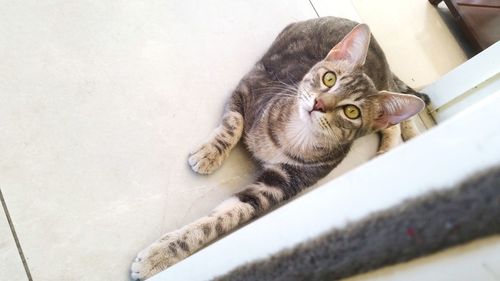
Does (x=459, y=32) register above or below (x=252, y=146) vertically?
below

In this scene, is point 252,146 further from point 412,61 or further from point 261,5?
point 412,61

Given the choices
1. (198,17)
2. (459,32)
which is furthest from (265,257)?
(459,32)

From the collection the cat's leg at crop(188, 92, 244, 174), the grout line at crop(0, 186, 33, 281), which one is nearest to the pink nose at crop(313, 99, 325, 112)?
the cat's leg at crop(188, 92, 244, 174)

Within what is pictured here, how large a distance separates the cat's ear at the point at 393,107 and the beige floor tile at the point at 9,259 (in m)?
1.09

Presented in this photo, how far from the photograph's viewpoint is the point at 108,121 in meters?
1.18

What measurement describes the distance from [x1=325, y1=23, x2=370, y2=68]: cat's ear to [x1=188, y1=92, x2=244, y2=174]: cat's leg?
36 cm

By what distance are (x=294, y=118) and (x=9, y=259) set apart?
35.7 inches

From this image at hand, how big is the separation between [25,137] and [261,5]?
1.06 meters

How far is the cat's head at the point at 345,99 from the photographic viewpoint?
3.84 ft

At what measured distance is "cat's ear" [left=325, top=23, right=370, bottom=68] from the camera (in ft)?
3.67

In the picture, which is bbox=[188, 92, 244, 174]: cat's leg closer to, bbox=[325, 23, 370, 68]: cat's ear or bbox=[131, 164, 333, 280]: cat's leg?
bbox=[131, 164, 333, 280]: cat's leg

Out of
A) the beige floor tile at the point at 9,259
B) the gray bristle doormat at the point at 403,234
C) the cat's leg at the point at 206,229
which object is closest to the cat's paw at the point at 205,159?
the cat's leg at the point at 206,229

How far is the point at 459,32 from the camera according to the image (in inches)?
84.7

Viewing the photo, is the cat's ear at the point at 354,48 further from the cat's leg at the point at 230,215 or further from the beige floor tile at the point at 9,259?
the beige floor tile at the point at 9,259
